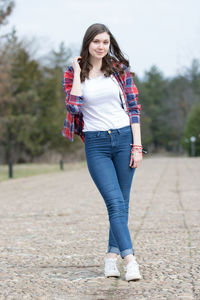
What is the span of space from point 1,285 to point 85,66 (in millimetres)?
1635

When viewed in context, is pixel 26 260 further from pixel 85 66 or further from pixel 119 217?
pixel 85 66

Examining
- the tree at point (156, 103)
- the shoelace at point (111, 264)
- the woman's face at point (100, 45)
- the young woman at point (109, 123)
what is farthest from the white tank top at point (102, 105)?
the tree at point (156, 103)

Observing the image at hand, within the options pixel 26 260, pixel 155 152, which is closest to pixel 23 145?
pixel 26 260

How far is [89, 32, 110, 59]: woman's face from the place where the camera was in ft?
11.1

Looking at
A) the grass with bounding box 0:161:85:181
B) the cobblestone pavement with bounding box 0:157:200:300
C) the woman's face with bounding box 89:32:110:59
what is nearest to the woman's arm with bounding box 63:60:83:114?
the woman's face with bounding box 89:32:110:59

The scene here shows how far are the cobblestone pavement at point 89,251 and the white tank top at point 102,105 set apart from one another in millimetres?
1100

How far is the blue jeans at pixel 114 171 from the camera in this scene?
10.9ft

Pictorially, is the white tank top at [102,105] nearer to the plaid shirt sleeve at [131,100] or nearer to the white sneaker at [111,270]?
the plaid shirt sleeve at [131,100]

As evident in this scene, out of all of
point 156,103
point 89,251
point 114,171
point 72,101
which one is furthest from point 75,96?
point 156,103

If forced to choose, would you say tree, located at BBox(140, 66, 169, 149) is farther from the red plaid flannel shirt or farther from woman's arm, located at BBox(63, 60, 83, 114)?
woman's arm, located at BBox(63, 60, 83, 114)

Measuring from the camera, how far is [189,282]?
3.27m

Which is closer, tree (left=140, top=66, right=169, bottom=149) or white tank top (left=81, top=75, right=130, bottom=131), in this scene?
white tank top (left=81, top=75, right=130, bottom=131)

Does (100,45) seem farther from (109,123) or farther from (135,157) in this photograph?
(135,157)

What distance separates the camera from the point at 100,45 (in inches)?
133
